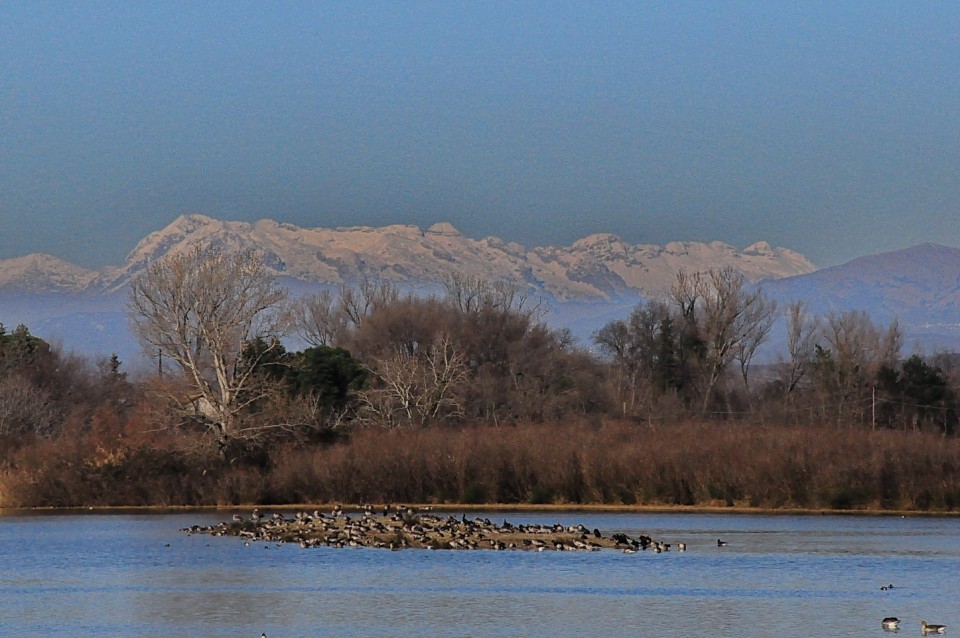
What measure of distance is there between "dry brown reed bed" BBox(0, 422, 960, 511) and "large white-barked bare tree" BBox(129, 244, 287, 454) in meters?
3.55

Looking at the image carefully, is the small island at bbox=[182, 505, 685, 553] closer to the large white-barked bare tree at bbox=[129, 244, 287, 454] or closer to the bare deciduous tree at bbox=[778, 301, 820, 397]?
the large white-barked bare tree at bbox=[129, 244, 287, 454]

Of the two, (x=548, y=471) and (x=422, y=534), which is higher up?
(x=548, y=471)

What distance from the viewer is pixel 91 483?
57.6m

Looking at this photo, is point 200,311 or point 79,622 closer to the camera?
point 79,622

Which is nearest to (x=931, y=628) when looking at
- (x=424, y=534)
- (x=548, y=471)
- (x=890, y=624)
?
(x=890, y=624)

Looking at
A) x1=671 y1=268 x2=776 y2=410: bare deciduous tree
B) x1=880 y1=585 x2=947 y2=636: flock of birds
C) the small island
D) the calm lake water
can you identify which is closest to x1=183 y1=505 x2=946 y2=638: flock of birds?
the small island

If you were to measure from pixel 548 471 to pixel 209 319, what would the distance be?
A: 612 inches

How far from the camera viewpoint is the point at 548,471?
183 feet

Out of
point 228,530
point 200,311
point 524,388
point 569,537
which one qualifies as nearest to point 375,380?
point 524,388

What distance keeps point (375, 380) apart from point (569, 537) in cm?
4205

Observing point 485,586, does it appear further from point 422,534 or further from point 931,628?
point 422,534

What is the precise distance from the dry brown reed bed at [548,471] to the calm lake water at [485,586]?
7239 mm

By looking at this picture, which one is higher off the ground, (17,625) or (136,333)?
(136,333)

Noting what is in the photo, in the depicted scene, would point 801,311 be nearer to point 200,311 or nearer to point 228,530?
point 200,311
